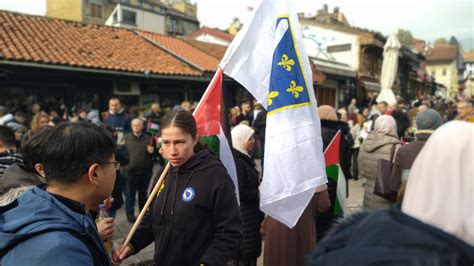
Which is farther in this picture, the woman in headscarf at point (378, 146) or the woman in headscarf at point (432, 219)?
the woman in headscarf at point (378, 146)

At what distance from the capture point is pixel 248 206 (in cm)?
354

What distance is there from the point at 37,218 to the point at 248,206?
94.8 inches

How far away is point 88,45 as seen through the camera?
12984 mm

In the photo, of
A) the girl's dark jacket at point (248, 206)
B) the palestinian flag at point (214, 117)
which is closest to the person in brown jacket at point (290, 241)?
the girl's dark jacket at point (248, 206)

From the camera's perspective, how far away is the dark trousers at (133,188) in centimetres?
607

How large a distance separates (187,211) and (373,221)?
4.46ft

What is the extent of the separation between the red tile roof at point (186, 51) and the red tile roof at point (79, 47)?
532 mm

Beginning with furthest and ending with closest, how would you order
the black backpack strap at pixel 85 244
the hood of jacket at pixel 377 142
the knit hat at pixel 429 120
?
the hood of jacket at pixel 377 142 → the knit hat at pixel 429 120 → the black backpack strap at pixel 85 244

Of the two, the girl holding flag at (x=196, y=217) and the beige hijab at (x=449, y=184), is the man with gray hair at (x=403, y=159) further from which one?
the beige hijab at (x=449, y=184)

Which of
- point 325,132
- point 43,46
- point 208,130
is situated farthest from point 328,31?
point 208,130

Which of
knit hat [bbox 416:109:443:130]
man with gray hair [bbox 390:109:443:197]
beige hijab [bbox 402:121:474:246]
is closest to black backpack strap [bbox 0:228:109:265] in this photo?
beige hijab [bbox 402:121:474:246]

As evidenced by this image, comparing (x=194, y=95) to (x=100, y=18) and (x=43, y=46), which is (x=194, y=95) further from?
(x=100, y=18)

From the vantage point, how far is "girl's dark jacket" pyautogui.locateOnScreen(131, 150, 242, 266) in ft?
7.30

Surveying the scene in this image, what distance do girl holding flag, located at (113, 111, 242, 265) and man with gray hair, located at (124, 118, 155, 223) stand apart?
3.74 metres
